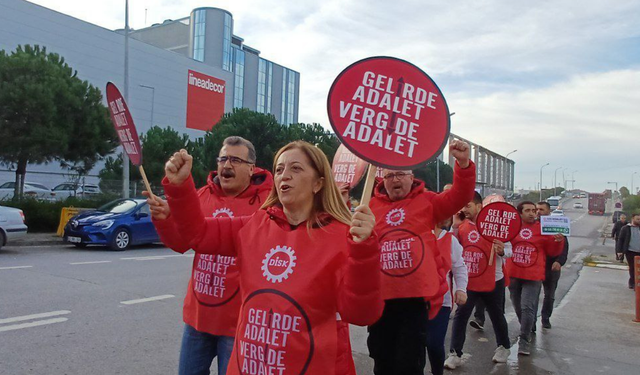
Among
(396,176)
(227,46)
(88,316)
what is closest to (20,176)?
(88,316)

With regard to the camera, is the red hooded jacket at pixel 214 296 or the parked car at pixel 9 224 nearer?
the red hooded jacket at pixel 214 296

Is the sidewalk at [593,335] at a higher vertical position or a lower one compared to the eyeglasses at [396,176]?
lower

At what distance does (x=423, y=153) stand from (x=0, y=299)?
22.4 feet

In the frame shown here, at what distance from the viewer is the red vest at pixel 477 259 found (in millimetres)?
5547

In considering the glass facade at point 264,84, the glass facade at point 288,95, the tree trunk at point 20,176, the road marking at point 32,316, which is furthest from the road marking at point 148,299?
the glass facade at point 288,95

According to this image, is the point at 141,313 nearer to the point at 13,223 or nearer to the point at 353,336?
the point at 353,336

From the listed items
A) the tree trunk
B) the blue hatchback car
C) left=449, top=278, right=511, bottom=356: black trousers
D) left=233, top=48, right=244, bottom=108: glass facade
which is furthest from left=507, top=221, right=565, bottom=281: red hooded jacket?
left=233, top=48, right=244, bottom=108: glass facade

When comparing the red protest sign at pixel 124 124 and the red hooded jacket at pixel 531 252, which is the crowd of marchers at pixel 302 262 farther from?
the red hooded jacket at pixel 531 252

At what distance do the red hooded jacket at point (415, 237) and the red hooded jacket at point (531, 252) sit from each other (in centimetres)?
283

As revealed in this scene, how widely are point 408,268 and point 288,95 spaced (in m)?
84.0

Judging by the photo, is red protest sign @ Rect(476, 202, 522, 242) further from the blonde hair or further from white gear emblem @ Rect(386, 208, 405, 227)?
the blonde hair

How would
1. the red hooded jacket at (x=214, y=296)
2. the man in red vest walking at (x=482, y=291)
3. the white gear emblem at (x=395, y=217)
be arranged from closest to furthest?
the red hooded jacket at (x=214, y=296), the white gear emblem at (x=395, y=217), the man in red vest walking at (x=482, y=291)

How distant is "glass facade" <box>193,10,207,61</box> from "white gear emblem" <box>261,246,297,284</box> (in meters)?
65.9

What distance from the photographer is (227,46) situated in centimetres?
6800
